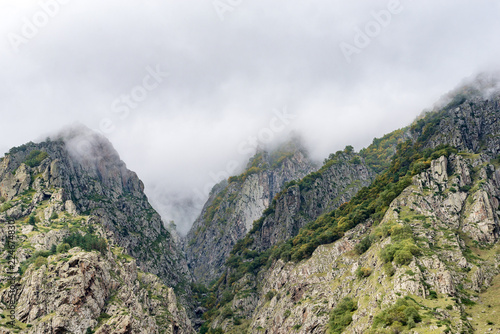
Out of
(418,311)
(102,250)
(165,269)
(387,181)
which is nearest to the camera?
(418,311)

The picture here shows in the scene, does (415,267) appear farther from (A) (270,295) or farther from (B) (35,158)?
(B) (35,158)

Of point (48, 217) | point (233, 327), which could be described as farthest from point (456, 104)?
point (48, 217)

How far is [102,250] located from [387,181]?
12648cm

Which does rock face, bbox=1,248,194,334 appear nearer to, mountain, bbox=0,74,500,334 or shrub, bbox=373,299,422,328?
mountain, bbox=0,74,500,334

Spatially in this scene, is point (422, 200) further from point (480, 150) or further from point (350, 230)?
point (480, 150)

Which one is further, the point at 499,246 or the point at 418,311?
the point at 499,246

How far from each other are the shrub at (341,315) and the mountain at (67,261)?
61821 mm

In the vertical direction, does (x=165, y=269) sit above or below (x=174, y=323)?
above

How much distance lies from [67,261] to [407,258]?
349ft

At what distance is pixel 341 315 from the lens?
10138 centimetres

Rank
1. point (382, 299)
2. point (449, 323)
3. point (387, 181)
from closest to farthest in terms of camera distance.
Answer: point (449, 323), point (382, 299), point (387, 181)

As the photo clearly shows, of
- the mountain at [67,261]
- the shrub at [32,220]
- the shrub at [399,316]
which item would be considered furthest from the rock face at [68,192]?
the shrub at [399,316]

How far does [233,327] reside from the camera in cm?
15112

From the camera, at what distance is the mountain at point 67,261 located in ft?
352
